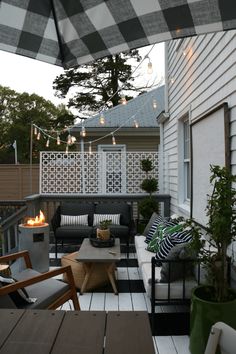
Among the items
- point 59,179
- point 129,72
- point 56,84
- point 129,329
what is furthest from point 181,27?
point 56,84

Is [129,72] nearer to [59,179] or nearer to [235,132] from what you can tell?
[59,179]

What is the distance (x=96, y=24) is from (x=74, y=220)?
5367mm

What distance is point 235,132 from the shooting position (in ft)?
10.3

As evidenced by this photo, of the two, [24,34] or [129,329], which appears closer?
[24,34]

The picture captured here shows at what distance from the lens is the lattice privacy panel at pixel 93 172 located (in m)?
7.70

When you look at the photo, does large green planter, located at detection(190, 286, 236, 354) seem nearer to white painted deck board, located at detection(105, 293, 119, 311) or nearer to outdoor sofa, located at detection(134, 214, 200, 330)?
outdoor sofa, located at detection(134, 214, 200, 330)

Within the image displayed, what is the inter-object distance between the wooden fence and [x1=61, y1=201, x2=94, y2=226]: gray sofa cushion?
3.69m

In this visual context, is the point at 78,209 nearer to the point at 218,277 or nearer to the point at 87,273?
the point at 87,273

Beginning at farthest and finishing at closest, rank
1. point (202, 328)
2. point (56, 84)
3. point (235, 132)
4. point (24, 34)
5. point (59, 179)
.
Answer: point (56, 84) < point (59, 179) < point (235, 132) < point (202, 328) < point (24, 34)

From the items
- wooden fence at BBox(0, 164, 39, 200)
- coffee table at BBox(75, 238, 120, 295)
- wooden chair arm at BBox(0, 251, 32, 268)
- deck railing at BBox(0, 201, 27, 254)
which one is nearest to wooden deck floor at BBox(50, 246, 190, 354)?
coffee table at BBox(75, 238, 120, 295)

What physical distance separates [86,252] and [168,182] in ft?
11.0

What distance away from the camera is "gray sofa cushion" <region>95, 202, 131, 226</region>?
6758 millimetres

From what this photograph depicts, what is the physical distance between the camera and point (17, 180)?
10.3 meters

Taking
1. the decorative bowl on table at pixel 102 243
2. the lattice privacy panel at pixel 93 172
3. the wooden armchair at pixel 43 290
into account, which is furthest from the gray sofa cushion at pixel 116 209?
the wooden armchair at pixel 43 290
